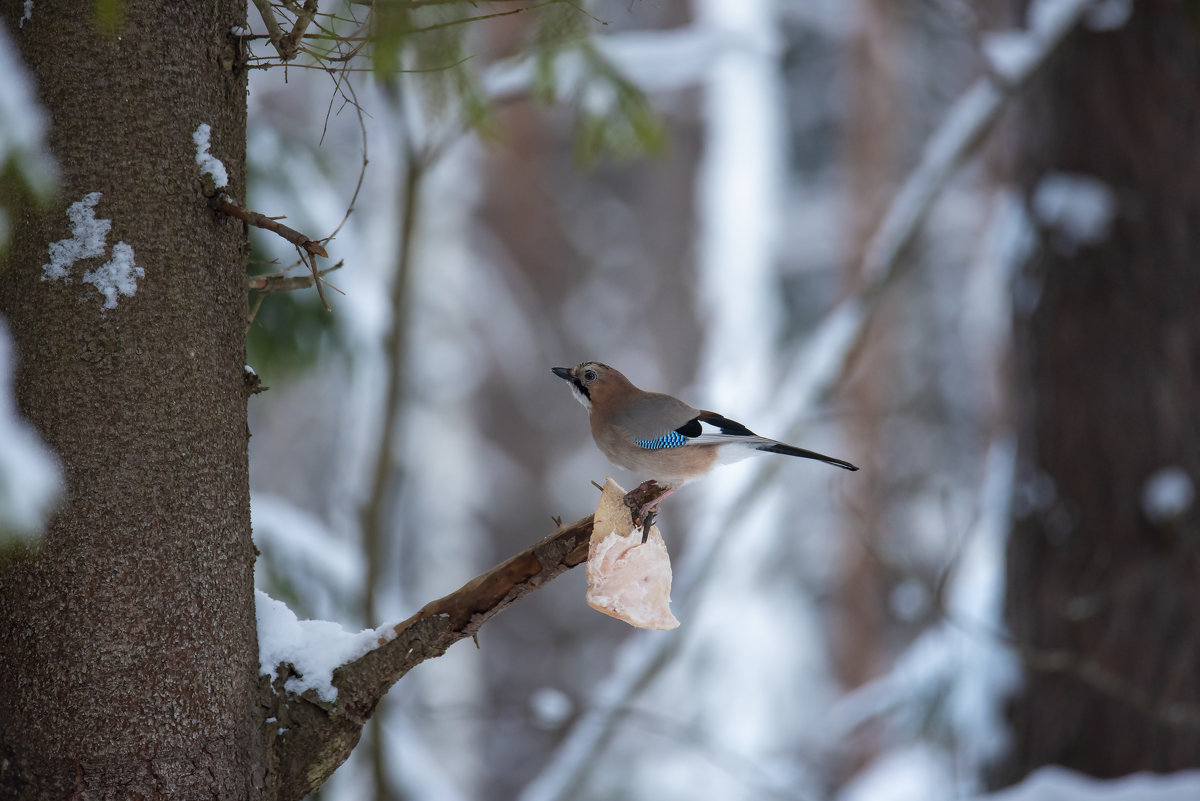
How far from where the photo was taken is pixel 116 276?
1417mm

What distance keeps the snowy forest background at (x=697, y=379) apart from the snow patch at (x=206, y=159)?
0.21 metres

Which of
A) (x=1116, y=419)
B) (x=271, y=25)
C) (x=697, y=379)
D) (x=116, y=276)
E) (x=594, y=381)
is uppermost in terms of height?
(x=271, y=25)

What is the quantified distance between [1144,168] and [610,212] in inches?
367

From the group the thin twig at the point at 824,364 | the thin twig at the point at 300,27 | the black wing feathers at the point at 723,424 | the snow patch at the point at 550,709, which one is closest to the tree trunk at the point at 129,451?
the thin twig at the point at 300,27

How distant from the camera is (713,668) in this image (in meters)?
8.44

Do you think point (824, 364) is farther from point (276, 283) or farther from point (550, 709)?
point (276, 283)

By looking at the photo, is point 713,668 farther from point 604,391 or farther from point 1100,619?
point 604,391

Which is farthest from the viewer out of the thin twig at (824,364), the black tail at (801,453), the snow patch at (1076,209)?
the thin twig at (824,364)

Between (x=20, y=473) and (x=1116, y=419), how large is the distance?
13.6ft

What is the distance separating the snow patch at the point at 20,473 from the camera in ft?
4.44

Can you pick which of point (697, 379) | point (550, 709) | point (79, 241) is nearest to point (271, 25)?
point (79, 241)

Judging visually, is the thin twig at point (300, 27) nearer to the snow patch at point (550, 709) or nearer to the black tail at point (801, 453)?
the black tail at point (801, 453)

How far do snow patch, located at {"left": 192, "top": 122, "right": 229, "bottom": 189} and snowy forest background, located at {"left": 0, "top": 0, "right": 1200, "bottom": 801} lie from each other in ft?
0.69

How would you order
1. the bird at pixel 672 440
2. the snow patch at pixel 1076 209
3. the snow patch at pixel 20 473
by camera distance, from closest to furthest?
1. the snow patch at pixel 20 473
2. the bird at pixel 672 440
3. the snow patch at pixel 1076 209
